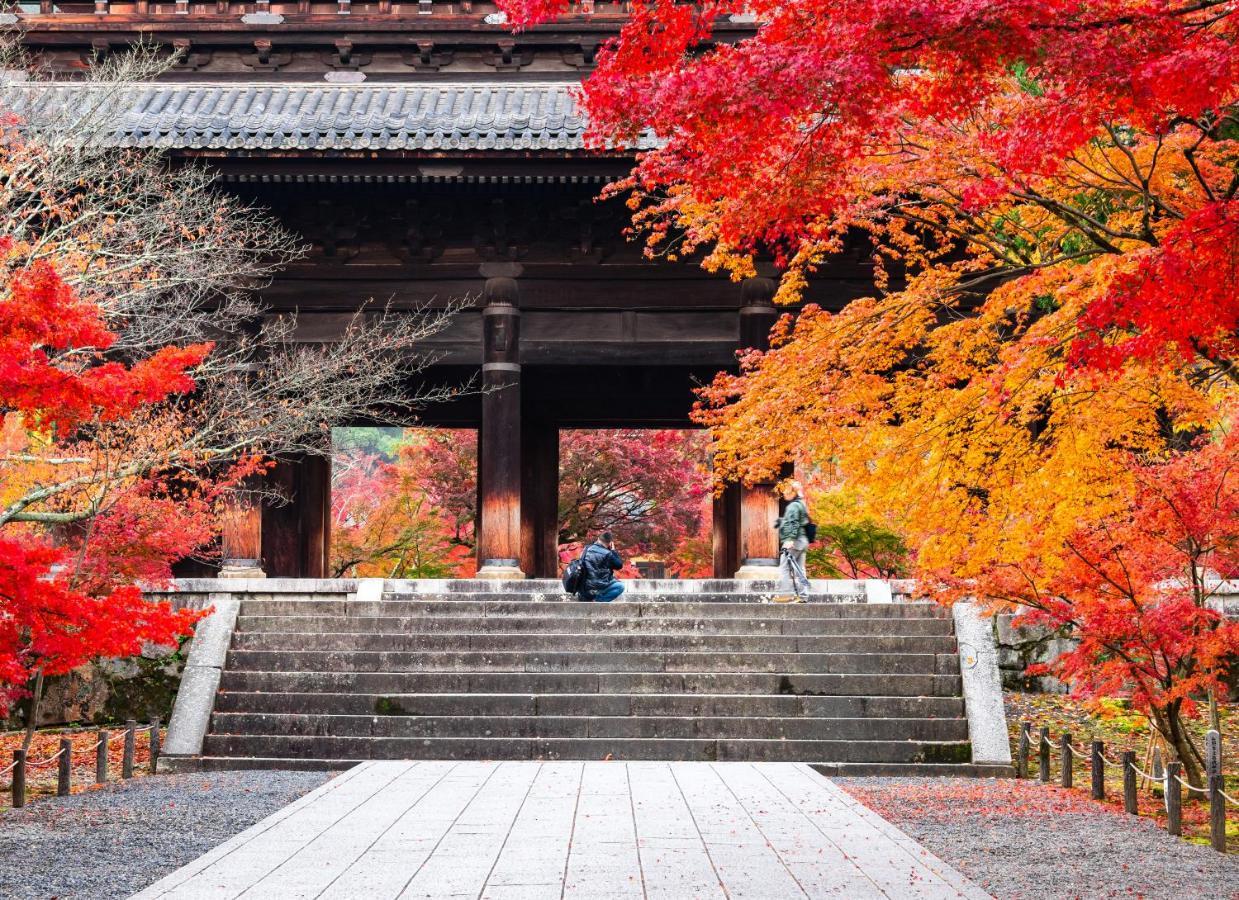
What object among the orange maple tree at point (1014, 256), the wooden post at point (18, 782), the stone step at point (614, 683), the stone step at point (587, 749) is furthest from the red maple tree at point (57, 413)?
the orange maple tree at point (1014, 256)

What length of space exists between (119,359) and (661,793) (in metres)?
9.58

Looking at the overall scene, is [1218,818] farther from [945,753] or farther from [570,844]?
[570,844]

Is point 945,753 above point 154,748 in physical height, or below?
below

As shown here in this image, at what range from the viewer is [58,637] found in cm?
933

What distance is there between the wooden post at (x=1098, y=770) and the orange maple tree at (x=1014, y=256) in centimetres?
47

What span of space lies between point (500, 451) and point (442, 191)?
10.4 feet

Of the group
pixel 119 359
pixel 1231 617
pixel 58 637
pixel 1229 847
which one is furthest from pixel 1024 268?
pixel 119 359

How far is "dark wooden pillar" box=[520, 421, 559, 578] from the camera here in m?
22.0

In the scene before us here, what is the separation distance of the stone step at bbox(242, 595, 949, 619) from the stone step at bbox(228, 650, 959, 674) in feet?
2.75

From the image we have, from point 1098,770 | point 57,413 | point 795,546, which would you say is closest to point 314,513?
point 795,546

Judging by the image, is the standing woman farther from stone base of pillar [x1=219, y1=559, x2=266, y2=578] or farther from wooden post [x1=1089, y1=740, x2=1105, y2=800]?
stone base of pillar [x1=219, y1=559, x2=266, y2=578]

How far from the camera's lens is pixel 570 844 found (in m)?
7.42

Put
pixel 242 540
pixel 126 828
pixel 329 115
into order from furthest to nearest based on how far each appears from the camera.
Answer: pixel 329 115 → pixel 242 540 → pixel 126 828

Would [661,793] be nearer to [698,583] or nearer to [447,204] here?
[698,583]
